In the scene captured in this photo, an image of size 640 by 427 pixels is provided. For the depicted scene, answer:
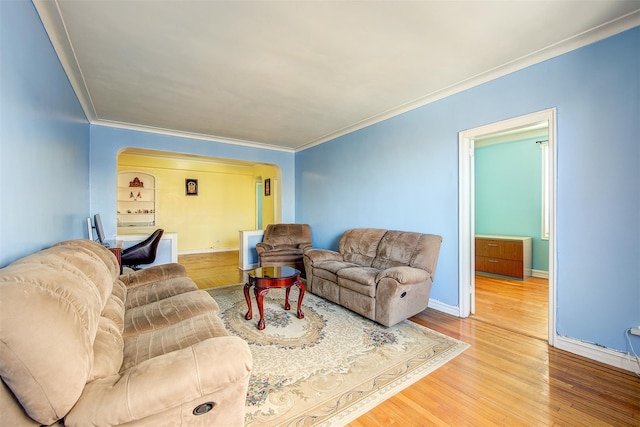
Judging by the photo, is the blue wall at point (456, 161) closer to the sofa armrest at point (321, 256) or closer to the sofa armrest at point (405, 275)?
the sofa armrest at point (405, 275)

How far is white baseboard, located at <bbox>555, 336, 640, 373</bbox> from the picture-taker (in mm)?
2056

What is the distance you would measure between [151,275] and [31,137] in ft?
5.18

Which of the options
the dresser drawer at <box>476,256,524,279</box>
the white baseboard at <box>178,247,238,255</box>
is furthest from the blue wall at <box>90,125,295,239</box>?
the dresser drawer at <box>476,256,524,279</box>

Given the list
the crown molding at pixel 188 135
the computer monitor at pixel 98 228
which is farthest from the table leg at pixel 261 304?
the crown molding at pixel 188 135

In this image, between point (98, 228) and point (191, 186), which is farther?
point (191, 186)

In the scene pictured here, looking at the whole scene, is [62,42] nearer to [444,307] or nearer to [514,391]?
[514,391]

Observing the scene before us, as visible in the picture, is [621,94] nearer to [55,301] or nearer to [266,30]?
[266,30]

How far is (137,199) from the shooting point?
293 inches

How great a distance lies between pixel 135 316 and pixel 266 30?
7.53 feet

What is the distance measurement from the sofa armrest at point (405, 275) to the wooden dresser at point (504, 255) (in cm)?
281

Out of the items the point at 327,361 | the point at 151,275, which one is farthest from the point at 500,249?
the point at 151,275

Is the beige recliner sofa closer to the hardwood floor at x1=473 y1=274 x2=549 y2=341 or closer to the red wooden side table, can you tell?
the red wooden side table

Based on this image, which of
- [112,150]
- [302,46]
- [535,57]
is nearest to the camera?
[302,46]

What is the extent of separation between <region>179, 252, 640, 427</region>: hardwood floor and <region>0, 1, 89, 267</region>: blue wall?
2.29 meters
